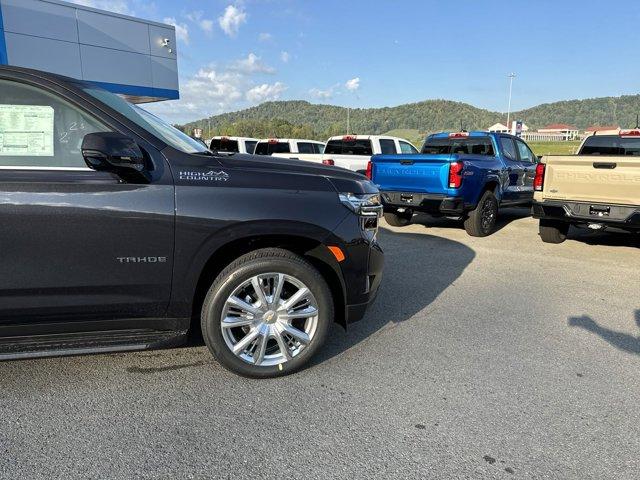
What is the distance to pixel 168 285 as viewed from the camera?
2.80 m

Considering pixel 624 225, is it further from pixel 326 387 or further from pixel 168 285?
pixel 168 285

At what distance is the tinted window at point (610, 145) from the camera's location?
750 centimetres

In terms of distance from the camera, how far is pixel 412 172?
7.87 meters

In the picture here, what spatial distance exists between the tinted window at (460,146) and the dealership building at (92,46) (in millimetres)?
12182

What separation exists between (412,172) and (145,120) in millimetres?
5583

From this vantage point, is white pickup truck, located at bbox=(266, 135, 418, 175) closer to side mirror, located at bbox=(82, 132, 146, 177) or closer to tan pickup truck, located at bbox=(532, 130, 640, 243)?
tan pickup truck, located at bbox=(532, 130, 640, 243)

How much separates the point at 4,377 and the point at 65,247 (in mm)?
1150

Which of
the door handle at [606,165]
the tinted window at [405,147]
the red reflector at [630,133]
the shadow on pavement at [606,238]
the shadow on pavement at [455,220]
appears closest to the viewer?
the door handle at [606,165]

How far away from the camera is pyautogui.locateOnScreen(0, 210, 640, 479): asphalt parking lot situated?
230 centimetres

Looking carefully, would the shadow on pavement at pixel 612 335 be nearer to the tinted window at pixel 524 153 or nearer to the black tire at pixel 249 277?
the black tire at pixel 249 277

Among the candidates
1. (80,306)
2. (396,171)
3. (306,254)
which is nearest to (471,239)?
(396,171)

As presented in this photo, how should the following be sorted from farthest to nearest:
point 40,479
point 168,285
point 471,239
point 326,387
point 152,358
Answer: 1. point 471,239
2. point 152,358
3. point 326,387
4. point 168,285
5. point 40,479

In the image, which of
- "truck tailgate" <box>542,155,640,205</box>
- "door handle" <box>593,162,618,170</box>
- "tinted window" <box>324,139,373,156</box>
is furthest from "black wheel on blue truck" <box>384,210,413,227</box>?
"tinted window" <box>324,139,373,156</box>

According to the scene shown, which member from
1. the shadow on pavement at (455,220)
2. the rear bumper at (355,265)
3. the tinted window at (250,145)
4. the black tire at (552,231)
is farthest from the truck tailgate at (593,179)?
the tinted window at (250,145)
